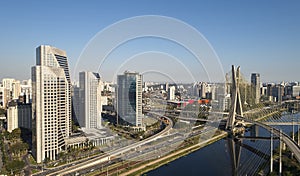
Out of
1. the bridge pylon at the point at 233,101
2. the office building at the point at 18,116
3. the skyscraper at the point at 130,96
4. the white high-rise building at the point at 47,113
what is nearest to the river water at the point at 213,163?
the bridge pylon at the point at 233,101

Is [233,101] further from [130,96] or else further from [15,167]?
[15,167]

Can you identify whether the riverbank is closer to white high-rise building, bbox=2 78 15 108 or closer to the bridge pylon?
the bridge pylon

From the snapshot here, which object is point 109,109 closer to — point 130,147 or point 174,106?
point 174,106

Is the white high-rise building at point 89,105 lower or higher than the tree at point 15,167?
higher

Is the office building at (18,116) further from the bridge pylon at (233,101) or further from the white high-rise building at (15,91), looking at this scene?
the bridge pylon at (233,101)

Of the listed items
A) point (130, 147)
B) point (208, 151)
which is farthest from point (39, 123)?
point (208, 151)
